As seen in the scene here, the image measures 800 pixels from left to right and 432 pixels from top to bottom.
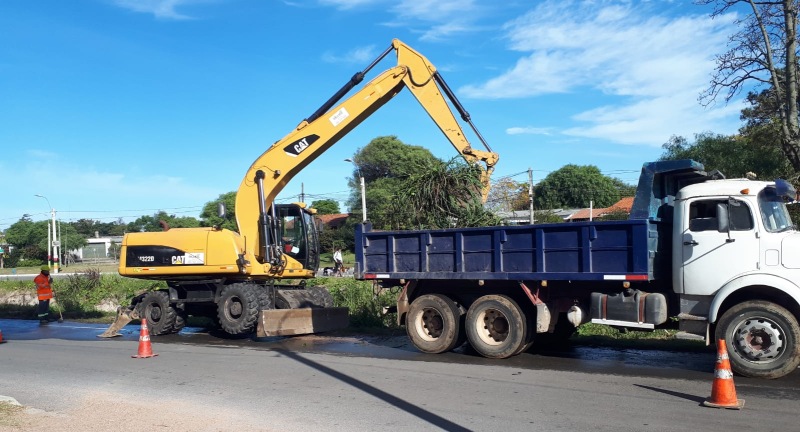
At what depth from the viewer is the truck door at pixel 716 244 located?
29.2ft

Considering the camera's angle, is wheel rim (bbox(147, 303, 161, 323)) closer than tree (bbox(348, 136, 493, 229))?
No

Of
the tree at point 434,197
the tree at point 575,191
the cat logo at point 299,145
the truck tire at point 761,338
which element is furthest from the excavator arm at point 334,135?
the tree at point 575,191

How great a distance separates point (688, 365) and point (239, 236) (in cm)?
953

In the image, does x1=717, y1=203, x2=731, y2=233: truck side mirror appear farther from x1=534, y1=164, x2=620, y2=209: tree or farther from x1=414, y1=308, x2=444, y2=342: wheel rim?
x1=534, y1=164, x2=620, y2=209: tree

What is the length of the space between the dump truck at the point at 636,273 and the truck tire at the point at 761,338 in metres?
0.01

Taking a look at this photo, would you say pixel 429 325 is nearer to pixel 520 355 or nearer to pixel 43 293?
pixel 520 355

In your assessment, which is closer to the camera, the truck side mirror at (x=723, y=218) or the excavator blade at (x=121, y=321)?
the truck side mirror at (x=723, y=218)

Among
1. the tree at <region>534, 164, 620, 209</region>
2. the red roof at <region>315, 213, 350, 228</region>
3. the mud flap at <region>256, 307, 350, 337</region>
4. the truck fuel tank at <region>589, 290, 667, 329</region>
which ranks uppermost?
the tree at <region>534, 164, 620, 209</region>

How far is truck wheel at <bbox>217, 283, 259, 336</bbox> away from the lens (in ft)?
45.7

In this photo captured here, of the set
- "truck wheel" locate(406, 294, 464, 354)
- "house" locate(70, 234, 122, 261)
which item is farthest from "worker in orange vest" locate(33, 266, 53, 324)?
"house" locate(70, 234, 122, 261)

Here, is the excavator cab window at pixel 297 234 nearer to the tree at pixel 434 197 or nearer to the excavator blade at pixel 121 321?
the tree at pixel 434 197

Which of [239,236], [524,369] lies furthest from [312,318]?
[524,369]

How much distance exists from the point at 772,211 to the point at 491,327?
4.43m

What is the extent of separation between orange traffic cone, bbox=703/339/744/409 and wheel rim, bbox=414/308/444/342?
5214 mm
